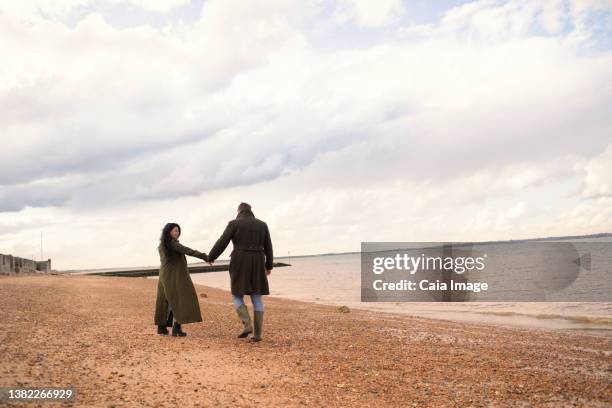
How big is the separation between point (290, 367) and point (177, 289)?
3.24m

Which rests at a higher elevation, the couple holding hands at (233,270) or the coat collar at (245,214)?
the coat collar at (245,214)

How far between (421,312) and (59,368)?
61.3 feet

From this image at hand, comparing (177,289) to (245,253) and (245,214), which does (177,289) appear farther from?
(245,214)

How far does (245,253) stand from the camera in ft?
30.9

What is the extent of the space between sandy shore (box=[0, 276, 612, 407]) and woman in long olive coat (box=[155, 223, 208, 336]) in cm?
39

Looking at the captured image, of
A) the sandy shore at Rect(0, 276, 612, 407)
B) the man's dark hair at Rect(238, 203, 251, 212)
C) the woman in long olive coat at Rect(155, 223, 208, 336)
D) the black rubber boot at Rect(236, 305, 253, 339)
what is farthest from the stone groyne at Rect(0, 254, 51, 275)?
the man's dark hair at Rect(238, 203, 251, 212)

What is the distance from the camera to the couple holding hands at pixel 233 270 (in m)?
9.42

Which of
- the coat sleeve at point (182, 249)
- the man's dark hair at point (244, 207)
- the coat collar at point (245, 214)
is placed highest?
the man's dark hair at point (244, 207)

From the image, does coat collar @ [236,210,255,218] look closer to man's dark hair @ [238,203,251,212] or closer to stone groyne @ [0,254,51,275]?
man's dark hair @ [238,203,251,212]

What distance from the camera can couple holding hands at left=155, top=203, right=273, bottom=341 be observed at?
942 centimetres

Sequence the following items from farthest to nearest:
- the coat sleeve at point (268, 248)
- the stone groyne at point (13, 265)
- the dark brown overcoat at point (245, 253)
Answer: the stone groyne at point (13, 265), the coat sleeve at point (268, 248), the dark brown overcoat at point (245, 253)

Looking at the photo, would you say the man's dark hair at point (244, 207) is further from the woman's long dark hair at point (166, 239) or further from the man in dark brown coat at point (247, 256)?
the woman's long dark hair at point (166, 239)

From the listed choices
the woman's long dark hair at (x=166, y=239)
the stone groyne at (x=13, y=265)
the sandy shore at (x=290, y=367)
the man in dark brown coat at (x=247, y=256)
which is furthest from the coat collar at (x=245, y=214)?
the stone groyne at (x=13, y=265)

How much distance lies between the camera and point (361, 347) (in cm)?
982
